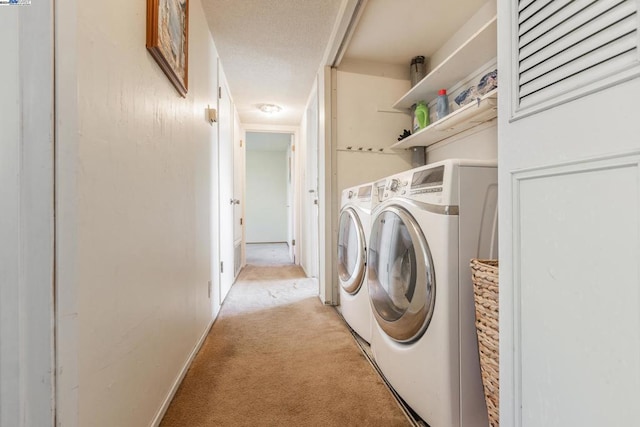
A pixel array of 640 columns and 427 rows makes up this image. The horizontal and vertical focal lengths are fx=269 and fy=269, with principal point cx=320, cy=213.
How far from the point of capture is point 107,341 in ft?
2.30

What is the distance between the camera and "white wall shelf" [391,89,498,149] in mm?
1371

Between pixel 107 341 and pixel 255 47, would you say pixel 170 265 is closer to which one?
pixel 107 341

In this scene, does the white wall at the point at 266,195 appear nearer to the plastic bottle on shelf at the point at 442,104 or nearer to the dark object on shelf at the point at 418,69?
the dark object on shelf at the point at 418,69

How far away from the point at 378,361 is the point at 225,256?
170cm

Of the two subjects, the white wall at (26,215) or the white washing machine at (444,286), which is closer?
the white wall at (26,215)

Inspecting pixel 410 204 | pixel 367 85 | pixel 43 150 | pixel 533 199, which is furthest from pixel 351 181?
pixel 43 150

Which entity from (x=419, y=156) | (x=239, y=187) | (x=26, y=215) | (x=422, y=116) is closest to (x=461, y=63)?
(x=422, y=116)

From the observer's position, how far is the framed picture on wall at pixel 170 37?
3.05 ft

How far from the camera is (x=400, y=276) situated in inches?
44.0

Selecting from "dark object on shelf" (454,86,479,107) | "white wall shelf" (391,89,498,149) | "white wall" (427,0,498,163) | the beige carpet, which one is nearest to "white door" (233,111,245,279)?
the beige carpet

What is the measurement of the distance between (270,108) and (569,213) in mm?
3382

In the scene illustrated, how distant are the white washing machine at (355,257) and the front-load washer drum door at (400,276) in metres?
0.22

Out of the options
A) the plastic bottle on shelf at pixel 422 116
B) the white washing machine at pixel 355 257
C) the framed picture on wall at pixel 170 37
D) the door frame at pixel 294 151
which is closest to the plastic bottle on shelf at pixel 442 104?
the plastic bottle on shelf at pixel 422 116

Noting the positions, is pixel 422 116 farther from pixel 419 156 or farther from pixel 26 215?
pixel 26 215
